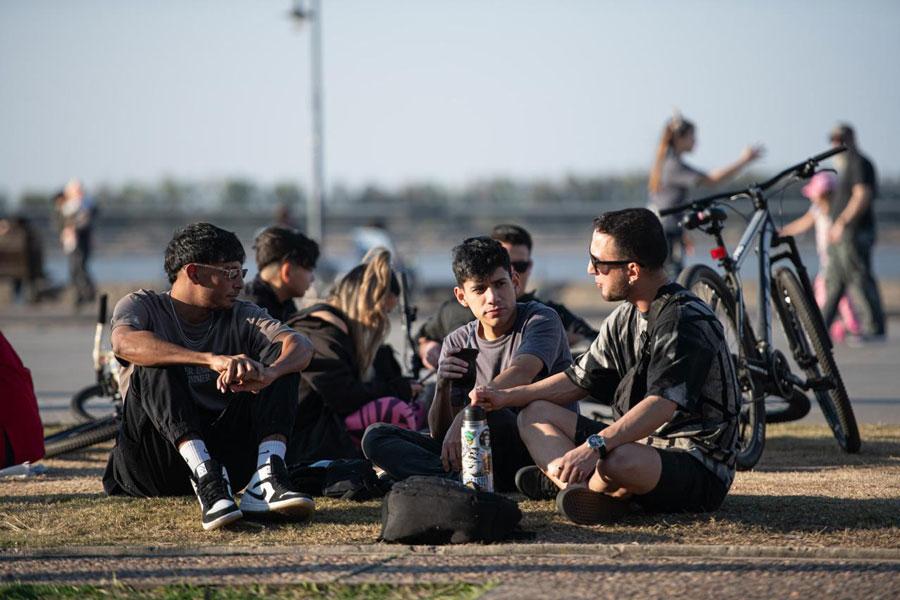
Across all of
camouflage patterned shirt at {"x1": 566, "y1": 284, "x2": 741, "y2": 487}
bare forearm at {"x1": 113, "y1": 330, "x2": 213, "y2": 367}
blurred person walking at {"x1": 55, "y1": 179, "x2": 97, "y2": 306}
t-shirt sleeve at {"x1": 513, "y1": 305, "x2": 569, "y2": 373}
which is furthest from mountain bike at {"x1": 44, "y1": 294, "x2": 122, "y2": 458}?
blurred person walking at {"x1": 55, "y1": 179, "x2": 97, "y2": 306}

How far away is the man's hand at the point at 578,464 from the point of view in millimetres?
5012

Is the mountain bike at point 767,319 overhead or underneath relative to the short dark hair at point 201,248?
underneath

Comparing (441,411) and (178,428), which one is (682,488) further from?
(178,428)

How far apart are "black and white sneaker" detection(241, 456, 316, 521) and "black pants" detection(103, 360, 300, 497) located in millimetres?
197

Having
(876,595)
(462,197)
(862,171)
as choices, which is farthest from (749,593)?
(462,197)

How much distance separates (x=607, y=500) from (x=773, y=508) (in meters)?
0.78

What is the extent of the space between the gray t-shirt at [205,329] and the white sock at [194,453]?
0.31 meters

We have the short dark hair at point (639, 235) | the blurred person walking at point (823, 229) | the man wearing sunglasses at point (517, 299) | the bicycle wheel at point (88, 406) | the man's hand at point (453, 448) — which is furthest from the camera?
the blurred person walking at point (823, 229)

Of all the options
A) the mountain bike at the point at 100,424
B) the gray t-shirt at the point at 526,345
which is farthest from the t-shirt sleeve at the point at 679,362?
the mountain bike at the point at 100,424

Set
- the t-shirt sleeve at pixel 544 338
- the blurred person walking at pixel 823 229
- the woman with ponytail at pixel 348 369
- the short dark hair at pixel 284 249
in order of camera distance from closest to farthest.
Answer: the t-shirt sleeve at pixel 544 338 < the woman with ponytail at pixel 348 369 < the short dark hair at pixel 284 249 < the blurred person walking at pixel 823 229

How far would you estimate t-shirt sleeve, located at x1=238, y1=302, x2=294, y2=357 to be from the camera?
586 centimetres

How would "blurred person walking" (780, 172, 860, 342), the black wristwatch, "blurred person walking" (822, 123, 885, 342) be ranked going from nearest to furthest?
the black wristwatch
"blurred person walking" (822, 123, 885, 342)
"blurred person walking" (780, 172, 860, 342)

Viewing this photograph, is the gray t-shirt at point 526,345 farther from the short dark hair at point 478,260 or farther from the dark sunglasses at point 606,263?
the dark sunglasses at point 606,263

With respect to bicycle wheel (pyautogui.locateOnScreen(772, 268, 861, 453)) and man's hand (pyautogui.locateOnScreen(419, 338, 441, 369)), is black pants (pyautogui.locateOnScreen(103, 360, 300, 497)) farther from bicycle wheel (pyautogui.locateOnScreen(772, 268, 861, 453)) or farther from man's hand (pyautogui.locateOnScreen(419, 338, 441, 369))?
bicycle wheel (pyautogui.locateOnScreen(772, 268, 861, 453))
